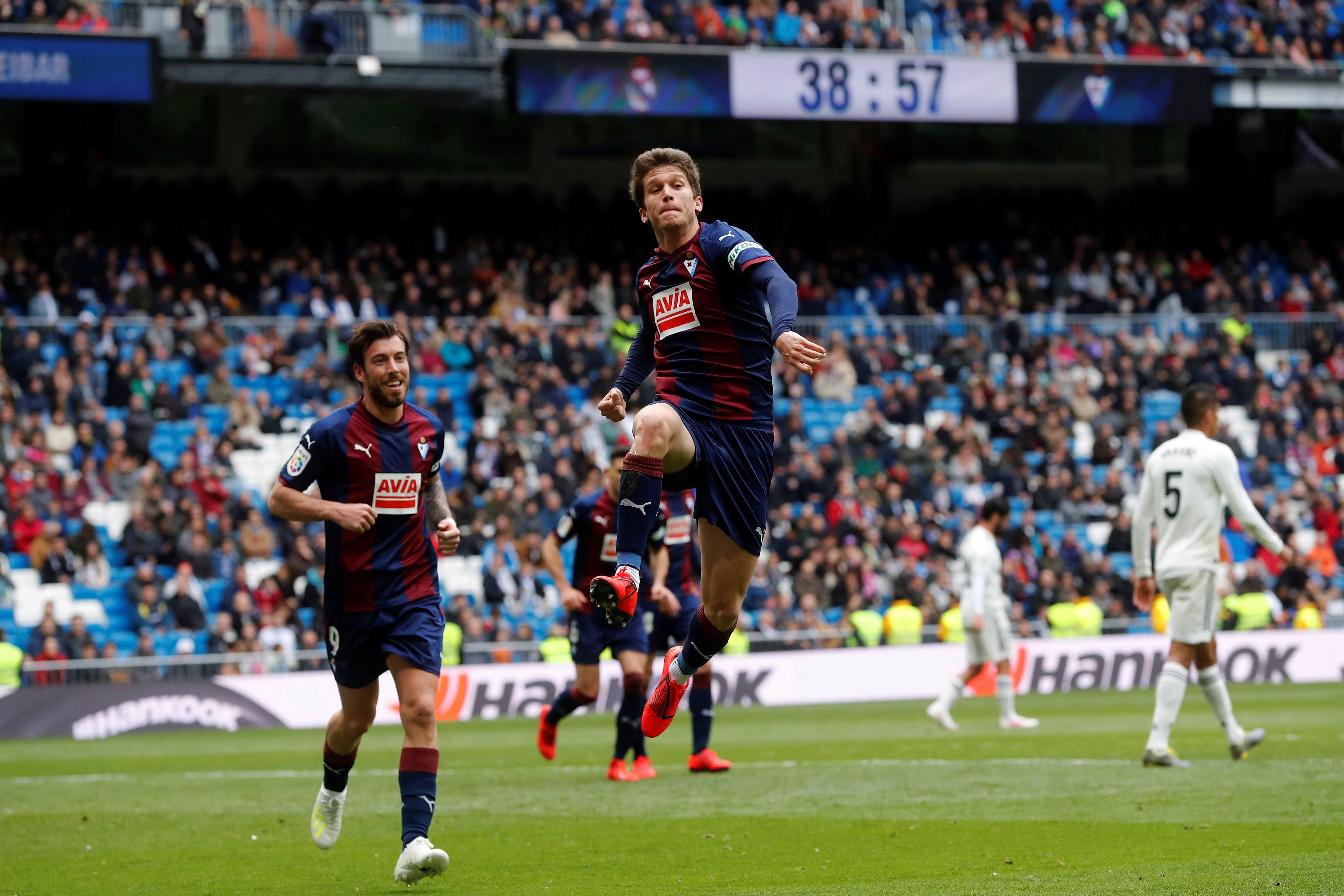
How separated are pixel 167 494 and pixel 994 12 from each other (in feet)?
62.4

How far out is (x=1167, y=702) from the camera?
1158 cm

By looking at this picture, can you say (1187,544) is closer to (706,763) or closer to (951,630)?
(706,763)

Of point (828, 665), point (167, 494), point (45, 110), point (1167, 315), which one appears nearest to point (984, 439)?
point (1167, 315)

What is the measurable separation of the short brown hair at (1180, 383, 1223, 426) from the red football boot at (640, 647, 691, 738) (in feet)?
17.9

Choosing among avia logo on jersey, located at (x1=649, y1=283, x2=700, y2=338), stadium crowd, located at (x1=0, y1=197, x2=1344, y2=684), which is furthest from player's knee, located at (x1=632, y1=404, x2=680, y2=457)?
stadium crowd, located at (x1=0, y1=197, x2=1344, y2=684)

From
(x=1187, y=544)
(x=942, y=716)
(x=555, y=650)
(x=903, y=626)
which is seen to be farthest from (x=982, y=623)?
(x=555, y=650)

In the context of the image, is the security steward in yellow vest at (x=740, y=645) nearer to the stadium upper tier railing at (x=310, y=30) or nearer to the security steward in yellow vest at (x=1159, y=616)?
the security steward in yellow vest at (x=1159, y=616)

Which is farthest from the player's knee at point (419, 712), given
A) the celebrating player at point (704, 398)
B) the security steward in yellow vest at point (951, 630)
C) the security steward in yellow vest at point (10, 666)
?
the security steward in yellow vest at point (951, 630)

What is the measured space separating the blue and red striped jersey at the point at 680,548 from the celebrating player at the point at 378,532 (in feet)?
15.0

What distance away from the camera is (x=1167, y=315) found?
103 feet

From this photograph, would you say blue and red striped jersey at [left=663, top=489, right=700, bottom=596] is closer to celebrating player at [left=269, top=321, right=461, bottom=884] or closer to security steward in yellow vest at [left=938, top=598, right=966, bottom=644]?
celebrating player at [left=269, top=321, right=461, bottom=884]

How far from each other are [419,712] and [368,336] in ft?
5.87

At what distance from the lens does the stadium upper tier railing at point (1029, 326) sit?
2923 cm

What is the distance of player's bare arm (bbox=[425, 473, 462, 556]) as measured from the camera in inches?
309
